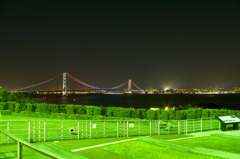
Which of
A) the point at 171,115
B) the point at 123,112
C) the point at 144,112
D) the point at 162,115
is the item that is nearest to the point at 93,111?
the point at 123,112

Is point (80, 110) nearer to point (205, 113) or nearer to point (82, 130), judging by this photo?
point (82, 130)

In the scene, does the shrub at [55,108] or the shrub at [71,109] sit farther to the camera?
the shrub at [55,108]

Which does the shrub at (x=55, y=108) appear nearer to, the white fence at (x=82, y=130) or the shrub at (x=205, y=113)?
the white fence at (x=82, y=130)

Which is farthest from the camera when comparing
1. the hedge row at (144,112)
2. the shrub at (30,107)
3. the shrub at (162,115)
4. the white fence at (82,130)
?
the shrub at (30,107)

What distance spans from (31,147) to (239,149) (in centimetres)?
776

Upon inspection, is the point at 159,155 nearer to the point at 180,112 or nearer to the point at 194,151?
the point at 194,151

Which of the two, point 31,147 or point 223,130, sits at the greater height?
point 31,147

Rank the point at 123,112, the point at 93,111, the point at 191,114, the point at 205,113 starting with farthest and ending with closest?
the point at 93,111, the point at 123,112, the point at 191,114, the point at 205,113

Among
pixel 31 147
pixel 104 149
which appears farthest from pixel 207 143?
pixel 31 147

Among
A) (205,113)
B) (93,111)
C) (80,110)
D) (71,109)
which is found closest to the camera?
(205,113)

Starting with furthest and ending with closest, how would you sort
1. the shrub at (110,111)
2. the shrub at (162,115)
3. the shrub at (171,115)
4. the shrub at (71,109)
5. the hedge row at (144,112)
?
the shrub at (71,109)
the shrub at (110,111)
the shrub at (162,115)
the shrub at (171,115)
the hedge row at (144,112)

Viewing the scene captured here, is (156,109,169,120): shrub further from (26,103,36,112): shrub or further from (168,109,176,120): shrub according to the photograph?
(26,103,36,112): shrub

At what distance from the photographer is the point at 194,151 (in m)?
7.31

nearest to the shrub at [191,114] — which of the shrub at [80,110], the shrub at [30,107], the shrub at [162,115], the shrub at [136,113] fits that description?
the shrub at [162,115]
